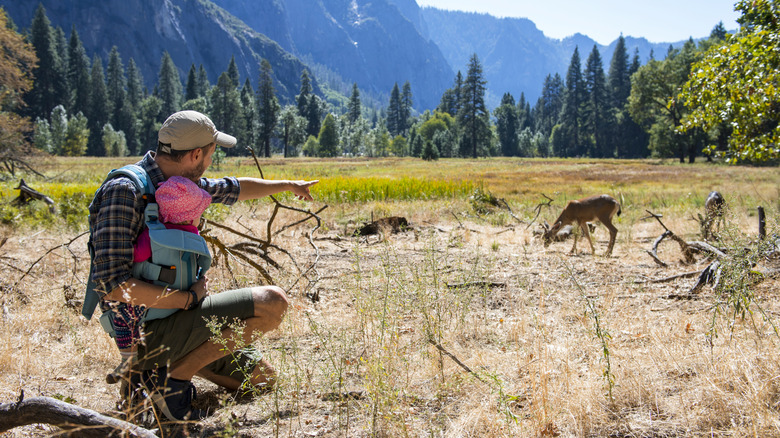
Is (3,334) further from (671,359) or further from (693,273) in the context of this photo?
(693,273)

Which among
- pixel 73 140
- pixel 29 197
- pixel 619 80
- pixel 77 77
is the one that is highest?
pixel 77 77

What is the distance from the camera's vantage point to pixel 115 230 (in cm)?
242

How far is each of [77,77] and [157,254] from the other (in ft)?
353

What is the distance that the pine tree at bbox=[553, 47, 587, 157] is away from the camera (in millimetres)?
91625

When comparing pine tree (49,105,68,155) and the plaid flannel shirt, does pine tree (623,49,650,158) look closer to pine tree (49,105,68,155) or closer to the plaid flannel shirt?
the plaid flannel shirt

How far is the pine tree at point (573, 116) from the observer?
91.6m

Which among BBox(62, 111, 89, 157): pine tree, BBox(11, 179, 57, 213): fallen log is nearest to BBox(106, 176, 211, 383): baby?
BBox(11, 179, 57, 213): fallen log

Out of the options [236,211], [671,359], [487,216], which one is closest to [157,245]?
[671,359]

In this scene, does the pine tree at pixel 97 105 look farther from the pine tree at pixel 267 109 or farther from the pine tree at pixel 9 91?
the pine tree at pixel 9 91

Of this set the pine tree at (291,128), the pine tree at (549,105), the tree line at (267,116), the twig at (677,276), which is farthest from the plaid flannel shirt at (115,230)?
the pine tree at (549,105)

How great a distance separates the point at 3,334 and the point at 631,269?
7.39 metres

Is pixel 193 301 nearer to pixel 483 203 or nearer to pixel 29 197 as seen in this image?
pixel 29 197

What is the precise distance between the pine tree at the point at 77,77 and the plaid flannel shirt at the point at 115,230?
102m

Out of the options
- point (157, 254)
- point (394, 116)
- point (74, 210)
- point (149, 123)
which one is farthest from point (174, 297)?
point (394, 116)
